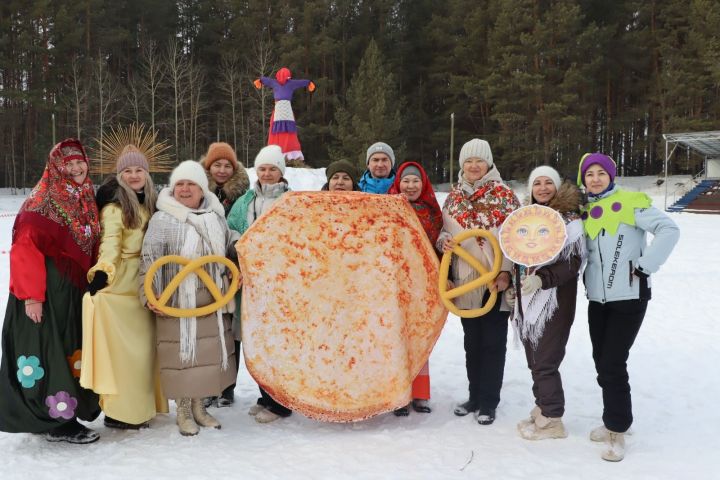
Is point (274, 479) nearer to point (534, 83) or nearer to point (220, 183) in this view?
point (220, 183)

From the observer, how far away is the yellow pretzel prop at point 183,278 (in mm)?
3059

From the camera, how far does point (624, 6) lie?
2892 centimetres

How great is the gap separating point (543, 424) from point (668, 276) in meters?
6.33

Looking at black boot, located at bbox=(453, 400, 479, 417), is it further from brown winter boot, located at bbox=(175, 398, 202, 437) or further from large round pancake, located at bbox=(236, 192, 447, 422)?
brown winter boot, located at bbox=(175, 398, 202, 437)

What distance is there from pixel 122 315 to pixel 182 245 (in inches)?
20.9

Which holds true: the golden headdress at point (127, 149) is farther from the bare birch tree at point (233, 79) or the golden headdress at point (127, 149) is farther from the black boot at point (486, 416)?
the bare birch tree at point (233, 79)

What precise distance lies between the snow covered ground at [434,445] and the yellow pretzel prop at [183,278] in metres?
0.75

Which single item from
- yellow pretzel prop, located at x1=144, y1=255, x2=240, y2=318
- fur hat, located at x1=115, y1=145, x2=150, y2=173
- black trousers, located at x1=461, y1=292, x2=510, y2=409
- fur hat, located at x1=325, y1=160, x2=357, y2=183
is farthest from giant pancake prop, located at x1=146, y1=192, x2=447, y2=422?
fur hat, located at x1=115, y1=145, x2=150, y2=173

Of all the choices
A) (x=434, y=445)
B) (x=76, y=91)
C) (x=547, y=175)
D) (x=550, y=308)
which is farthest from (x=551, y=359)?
(x=76, y=91)

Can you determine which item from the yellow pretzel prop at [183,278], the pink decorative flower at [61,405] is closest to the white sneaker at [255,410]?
the yellow pretzel prop at [183,278]

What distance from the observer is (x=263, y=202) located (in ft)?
11.8

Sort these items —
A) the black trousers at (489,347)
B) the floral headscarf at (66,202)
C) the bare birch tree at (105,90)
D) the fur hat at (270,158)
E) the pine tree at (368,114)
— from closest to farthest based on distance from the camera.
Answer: the floral headscarf at (66,202) → the black trousers at (489,347) → the fur hat at (270,158) → the pine tree at (368,114) → the bare birch tree at (105,90)

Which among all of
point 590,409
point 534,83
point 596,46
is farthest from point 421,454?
point 596,46

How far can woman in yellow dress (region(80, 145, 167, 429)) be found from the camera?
3.06m
